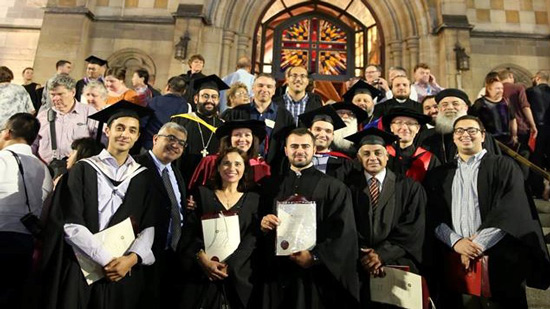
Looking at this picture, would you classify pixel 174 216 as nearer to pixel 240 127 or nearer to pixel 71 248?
pixel 71 248

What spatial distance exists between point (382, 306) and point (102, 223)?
229 cm

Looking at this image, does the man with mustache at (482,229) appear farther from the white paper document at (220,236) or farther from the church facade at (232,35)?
the church facade at (232,35)

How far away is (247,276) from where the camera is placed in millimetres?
3021

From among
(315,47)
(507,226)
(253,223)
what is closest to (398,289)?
(507,226)

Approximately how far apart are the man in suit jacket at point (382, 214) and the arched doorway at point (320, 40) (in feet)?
28.0

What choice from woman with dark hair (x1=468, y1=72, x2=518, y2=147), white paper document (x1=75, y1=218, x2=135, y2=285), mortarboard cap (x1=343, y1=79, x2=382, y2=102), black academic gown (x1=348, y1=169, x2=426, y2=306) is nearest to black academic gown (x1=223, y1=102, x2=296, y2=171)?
mortarboard cap (x1=343, y1=79, x2=382, y2=102)

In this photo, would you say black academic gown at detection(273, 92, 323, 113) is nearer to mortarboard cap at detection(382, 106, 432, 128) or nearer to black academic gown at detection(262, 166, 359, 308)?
mortarboard cap at detection(382, 106, 432, 128)

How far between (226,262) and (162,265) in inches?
24.5

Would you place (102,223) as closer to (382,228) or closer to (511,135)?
(382,228)

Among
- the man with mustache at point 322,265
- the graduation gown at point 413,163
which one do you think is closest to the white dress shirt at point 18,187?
the man with mustache at point 322,265

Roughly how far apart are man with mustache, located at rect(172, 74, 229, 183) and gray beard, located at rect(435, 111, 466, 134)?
2.60 metres

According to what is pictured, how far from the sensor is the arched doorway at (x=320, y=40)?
12.2 meters

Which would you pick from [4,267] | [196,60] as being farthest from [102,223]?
[196,60]

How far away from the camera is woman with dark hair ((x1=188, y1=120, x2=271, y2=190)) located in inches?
153
